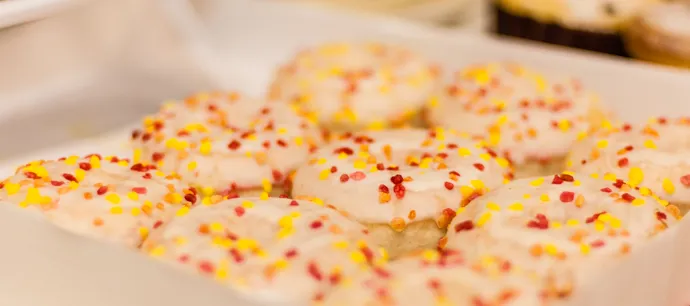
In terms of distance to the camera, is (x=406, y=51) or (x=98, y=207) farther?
(x=406, y=51)

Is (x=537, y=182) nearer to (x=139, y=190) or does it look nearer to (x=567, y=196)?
(x=567, y=196)

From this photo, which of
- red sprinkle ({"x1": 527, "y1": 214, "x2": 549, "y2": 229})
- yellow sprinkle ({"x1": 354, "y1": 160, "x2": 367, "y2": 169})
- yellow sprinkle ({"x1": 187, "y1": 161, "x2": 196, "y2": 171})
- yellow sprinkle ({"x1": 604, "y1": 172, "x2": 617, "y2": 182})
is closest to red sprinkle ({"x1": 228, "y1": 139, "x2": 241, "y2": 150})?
yellow sprinkle ({"x1": 187, "y1": 161, "x2": 196, "y2": 171})

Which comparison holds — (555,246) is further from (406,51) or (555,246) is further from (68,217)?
(406,51)

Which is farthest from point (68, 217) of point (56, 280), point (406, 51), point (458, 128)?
point (406, 51)

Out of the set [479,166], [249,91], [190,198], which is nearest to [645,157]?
[479,166]

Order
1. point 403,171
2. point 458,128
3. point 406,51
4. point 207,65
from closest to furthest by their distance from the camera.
→ point 403,171 < point 458,128 < point 406,51 < point 207,65

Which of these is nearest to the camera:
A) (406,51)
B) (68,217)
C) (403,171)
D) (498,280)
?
(498,280)

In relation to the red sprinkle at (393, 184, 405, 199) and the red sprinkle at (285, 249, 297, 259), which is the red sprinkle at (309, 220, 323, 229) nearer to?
the red sprinkle at (285, 249, 297, 259)

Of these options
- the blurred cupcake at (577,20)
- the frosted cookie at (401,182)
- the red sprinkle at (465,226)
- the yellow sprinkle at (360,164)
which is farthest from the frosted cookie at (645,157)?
the blurred cupcake at (577,20)
